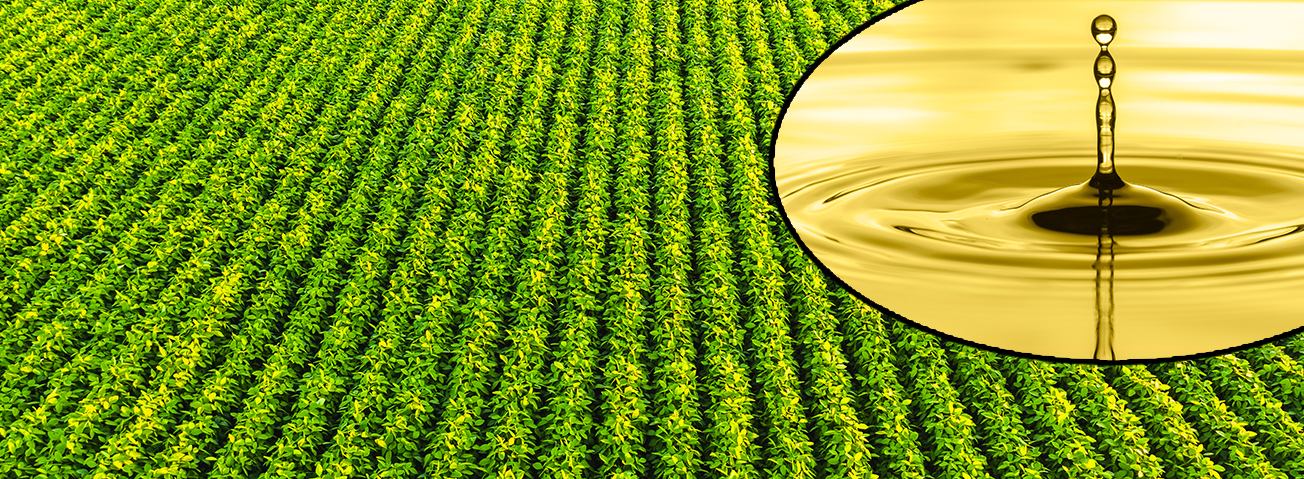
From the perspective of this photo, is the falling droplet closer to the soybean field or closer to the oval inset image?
the oval inset image

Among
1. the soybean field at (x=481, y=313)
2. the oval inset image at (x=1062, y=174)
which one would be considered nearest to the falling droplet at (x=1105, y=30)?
the oval inset image at (x=1062, y=174)

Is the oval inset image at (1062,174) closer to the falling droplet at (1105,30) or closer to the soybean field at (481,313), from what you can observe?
the falling droplet at (1105,30)

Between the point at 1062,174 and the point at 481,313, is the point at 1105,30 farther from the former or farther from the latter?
the point at 481,313

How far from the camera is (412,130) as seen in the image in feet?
26.2

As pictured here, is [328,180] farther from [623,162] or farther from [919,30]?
[919,30]

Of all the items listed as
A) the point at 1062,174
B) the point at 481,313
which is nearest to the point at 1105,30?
the point at 1062,174

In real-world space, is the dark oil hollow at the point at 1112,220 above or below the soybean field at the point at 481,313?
above

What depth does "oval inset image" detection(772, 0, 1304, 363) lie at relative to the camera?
101cm

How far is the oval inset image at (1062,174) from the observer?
3.32 feet

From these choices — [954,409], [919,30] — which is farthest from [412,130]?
[919,30]

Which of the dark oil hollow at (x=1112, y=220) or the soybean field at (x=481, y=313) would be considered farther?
the soybean field at (x=481, y=313)

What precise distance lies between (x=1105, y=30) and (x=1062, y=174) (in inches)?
7.1

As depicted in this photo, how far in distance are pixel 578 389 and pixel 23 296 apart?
12.6 ft

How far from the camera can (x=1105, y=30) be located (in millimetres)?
1015
